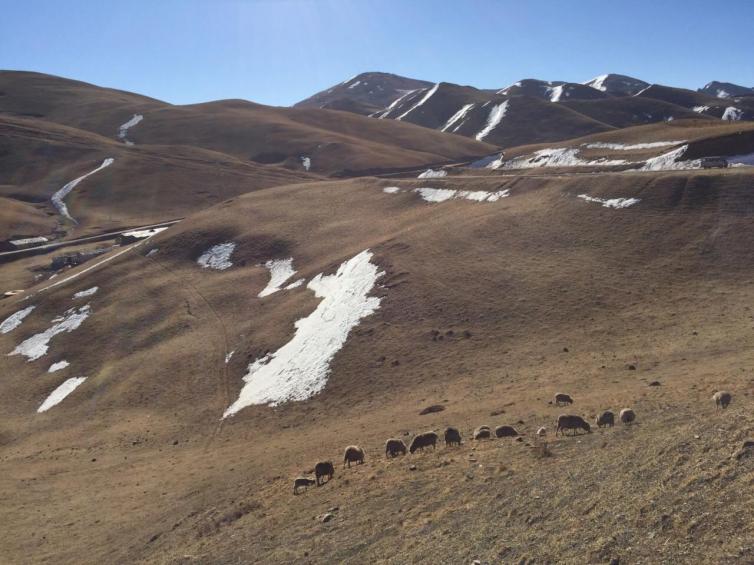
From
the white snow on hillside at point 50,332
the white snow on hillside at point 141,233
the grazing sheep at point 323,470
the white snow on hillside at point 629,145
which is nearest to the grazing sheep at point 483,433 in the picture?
the grazing sheep at point 323,470

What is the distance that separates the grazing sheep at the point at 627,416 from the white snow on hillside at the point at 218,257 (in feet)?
177

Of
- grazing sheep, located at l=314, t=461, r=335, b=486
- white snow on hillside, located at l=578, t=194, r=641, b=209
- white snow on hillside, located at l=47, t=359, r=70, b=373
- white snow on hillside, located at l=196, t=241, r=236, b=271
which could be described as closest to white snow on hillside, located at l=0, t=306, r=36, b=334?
white snow on hillside, located at l=47, t=359, r=70, b=373

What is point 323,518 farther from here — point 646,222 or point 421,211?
point 421,211

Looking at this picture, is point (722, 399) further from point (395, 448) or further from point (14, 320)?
point (14, 320)

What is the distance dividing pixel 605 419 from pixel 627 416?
80 centimetres

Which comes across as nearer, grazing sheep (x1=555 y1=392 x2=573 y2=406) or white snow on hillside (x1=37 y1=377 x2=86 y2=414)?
grazing sheep (x1=555 y1=392 x2=573 y2=406)

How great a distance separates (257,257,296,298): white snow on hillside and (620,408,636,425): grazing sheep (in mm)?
40537

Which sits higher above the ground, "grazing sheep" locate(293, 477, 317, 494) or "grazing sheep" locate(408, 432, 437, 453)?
"grazing sheep" locate(408, 432, 437, 453)

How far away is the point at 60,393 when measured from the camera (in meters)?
47.3

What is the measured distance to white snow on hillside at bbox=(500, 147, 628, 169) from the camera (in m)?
80.8

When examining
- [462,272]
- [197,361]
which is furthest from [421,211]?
[197,361]

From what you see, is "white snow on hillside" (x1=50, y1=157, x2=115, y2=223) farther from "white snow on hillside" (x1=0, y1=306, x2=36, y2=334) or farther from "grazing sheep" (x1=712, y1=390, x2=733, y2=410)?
"grazing sheep" (x1=712, y1=390, x2=733, y2=410)

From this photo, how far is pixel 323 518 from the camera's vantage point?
57.0ft

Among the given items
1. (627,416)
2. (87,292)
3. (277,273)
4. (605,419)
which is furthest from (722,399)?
(87,292)
